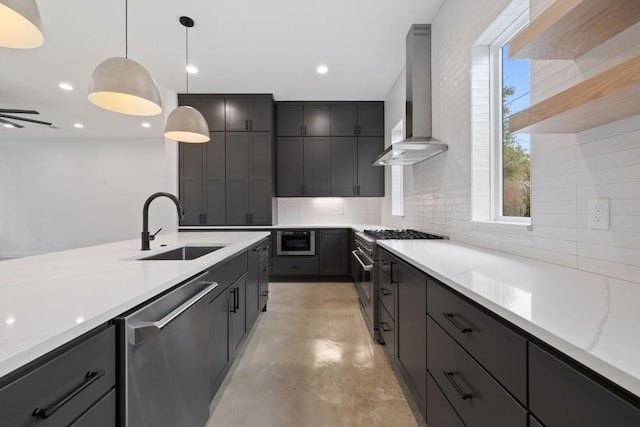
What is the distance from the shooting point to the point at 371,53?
3.29 m

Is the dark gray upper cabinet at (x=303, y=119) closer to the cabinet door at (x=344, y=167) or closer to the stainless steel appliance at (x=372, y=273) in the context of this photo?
the cabinet door at (x=344, y=167)

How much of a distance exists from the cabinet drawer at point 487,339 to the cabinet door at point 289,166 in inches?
148

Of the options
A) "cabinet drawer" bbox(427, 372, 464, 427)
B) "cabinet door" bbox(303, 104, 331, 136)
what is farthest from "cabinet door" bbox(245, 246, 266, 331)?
"cabinet door" bbox(303, 104, 331, 136)

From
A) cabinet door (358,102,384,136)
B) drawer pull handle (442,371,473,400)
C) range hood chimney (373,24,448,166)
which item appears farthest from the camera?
cabinet door (358,102,384,136)

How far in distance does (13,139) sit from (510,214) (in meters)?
10.7

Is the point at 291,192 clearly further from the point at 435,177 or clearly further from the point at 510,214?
the point at 510,214

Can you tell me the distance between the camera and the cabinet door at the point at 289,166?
4.75 m

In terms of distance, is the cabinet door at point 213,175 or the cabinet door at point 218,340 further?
the cabinet door at point 213,175

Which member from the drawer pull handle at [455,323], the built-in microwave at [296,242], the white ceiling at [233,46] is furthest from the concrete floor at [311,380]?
the white ceiling at [233,46]

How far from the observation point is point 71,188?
283 inches

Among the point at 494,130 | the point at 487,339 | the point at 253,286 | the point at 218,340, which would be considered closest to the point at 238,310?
the point at 218,340

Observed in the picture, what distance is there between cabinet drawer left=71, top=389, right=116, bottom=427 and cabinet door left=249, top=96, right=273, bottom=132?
4104 millimetres

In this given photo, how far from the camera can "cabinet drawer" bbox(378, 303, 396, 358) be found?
1980 millimetres

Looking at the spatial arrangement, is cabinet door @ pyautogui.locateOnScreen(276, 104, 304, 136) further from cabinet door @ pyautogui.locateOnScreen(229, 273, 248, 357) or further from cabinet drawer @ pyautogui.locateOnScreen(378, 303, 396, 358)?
cabinet drawer @ pyautogui.locateOnScreen(378, 303, 396, 358)
